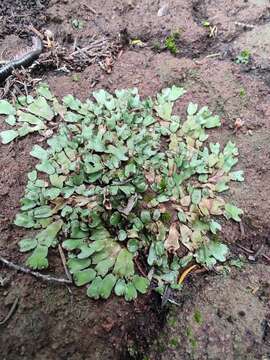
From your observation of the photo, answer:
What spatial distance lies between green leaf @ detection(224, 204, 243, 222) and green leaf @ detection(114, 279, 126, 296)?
840 millimetres

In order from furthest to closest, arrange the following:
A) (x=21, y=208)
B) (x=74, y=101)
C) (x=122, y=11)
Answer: (x=122, y=11)
(x=74, y=101)
(x=21, y=208)

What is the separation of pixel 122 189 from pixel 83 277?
573 millimetres

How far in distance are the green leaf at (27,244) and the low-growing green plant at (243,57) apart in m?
2.24

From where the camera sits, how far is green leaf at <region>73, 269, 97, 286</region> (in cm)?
238

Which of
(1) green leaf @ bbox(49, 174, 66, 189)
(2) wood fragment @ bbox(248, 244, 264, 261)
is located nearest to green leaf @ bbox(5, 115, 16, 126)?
(1) green leaf @ bbox(49, 174, 66, 189)

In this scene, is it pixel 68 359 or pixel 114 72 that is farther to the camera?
pixel 114 72

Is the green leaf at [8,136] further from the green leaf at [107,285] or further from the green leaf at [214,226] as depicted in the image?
the green leaf at [214,226]

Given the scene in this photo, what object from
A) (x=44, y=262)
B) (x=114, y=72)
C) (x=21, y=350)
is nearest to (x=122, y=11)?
(x=114, y=72)

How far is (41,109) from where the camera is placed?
9.85 feet

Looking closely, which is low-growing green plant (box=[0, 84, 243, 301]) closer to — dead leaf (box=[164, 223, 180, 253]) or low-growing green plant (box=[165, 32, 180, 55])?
dead leaf (box=[164, 223, 180, 253])

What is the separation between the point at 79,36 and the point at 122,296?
2.25 metres

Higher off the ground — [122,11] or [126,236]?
[122,11]

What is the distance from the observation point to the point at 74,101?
303 centimetres

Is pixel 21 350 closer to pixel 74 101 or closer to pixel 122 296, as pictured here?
pixel 122 296
